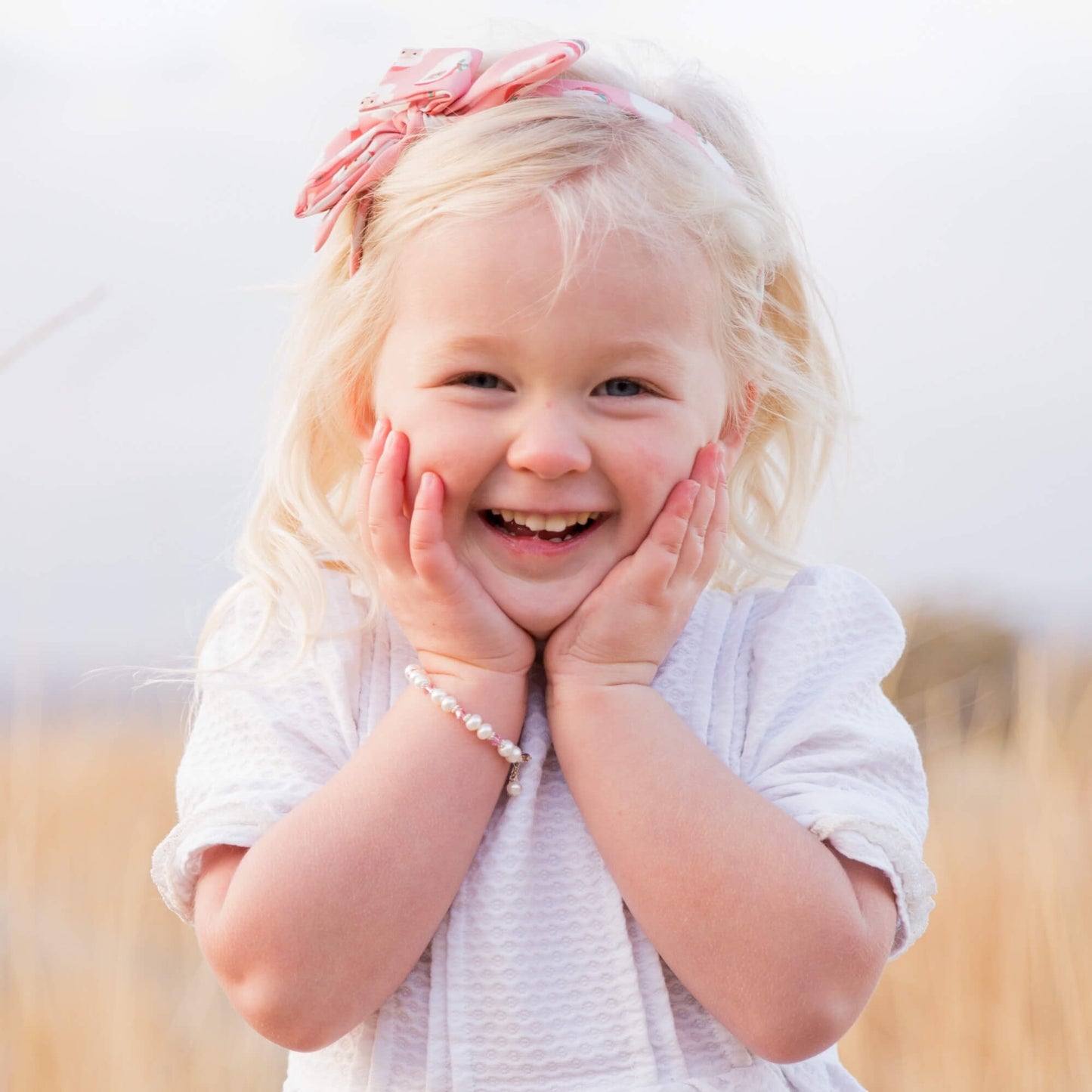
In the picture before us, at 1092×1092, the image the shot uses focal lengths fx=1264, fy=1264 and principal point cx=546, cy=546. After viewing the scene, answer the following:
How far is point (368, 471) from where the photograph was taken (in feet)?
5.60

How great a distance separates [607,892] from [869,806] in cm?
34

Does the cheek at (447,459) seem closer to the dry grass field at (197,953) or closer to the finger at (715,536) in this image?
the finger at (715,536)

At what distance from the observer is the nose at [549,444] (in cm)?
155

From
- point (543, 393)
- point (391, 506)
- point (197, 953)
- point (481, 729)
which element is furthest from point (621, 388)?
point (197, 953)

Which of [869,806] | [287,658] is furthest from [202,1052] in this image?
[869,806]

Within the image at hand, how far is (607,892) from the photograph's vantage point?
5.20 feet

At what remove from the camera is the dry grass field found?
2.42 m

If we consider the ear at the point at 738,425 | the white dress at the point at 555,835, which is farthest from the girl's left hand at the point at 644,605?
the ear at the point at 738,425

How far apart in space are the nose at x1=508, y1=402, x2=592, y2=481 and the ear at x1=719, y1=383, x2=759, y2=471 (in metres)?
0.40

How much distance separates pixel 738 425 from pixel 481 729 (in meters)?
0.67

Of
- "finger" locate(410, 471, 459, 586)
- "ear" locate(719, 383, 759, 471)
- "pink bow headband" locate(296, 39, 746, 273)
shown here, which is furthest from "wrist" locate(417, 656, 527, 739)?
"pink bow headband" locate(296, 39, 746, 273)

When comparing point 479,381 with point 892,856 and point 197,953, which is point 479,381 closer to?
point 892,856

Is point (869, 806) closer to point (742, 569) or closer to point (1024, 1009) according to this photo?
point (742, 569)

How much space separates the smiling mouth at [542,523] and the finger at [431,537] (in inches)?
2.9
